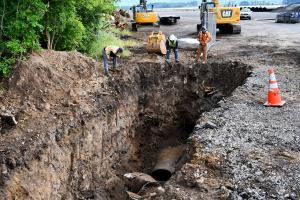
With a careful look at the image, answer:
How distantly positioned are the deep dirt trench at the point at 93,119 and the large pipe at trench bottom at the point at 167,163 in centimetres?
53

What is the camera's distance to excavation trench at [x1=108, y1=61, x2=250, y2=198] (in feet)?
44.4

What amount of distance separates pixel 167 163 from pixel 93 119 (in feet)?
8.49

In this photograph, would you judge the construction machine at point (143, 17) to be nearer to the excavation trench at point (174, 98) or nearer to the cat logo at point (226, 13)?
the cat logo at point (226, 13)

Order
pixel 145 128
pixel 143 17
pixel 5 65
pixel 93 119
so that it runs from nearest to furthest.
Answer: pixel 5 65
pixel 93 119
pixel 145 128
pixel 143 17

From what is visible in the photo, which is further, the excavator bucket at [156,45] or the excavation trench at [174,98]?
the excavator bucket at [156,45]

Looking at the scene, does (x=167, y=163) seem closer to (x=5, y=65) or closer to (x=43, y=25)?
(x=5, y=65)

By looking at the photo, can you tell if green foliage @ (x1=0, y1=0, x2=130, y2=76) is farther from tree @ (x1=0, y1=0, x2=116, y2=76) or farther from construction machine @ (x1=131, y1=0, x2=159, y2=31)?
construction machine @ (x1=131, y1=0, x2=159, y2=31)

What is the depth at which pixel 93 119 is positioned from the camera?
10.1 meters

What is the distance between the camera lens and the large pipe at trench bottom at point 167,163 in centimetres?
1115

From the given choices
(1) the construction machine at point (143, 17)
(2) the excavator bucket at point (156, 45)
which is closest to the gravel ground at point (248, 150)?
(2) the excavator bucket at point (156, 45)

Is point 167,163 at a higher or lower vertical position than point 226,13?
lower

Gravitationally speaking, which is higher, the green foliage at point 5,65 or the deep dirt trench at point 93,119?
the green foliage at point 5,65

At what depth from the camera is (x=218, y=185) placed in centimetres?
671

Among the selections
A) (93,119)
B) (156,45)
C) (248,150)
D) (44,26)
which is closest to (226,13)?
(156,45)
